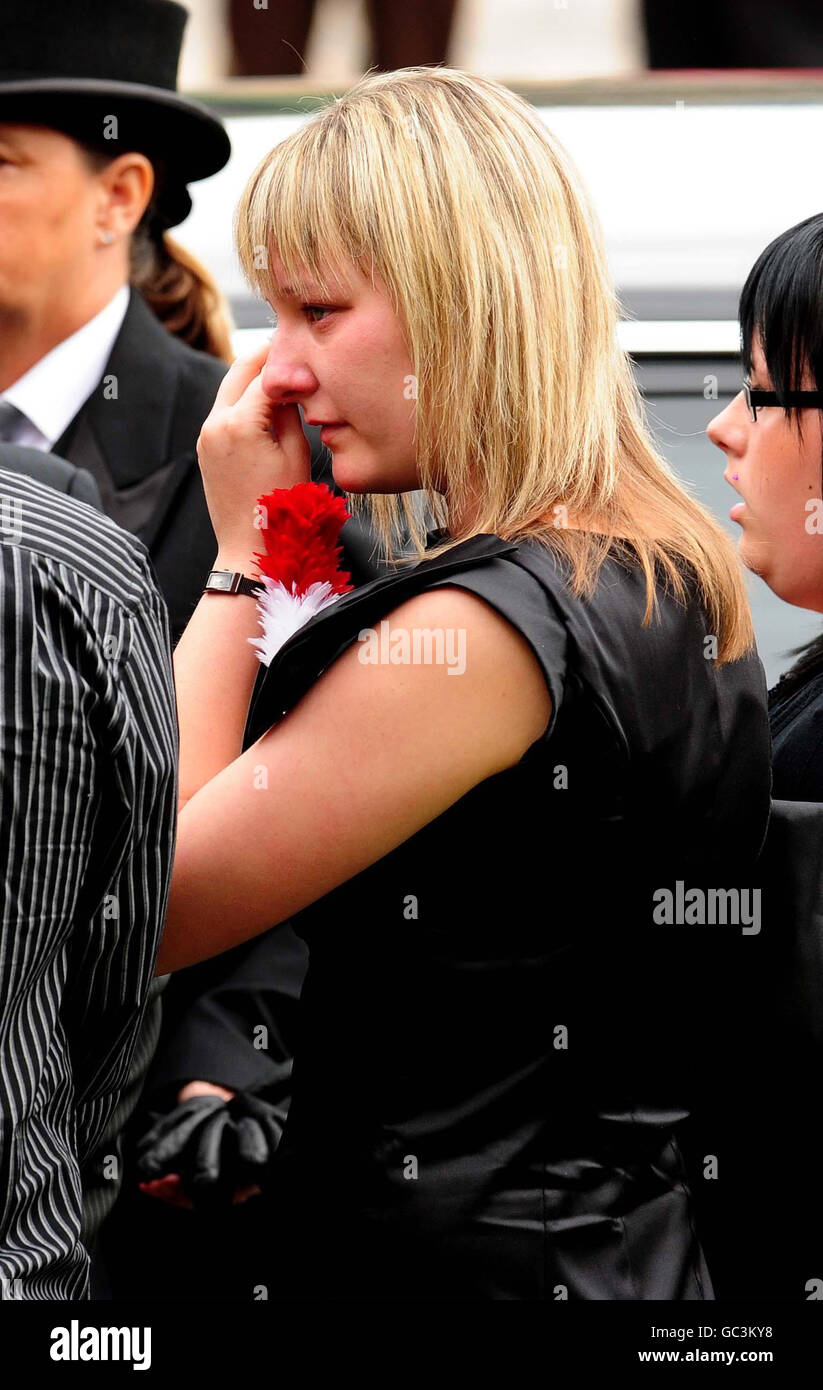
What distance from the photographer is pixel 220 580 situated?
5.83ft

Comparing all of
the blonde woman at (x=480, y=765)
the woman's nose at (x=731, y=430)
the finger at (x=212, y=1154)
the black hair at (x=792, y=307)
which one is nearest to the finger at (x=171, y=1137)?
the finger at (x=212, y=1154)

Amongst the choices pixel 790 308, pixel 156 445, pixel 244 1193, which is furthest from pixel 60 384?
pixel 790 308

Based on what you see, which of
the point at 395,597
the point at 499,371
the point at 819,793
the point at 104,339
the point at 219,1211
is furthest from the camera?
the point at 104,339

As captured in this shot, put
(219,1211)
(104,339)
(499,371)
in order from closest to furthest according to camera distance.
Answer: (499,371), (219,1211), (104,339)

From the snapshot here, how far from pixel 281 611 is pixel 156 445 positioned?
123 centimetres

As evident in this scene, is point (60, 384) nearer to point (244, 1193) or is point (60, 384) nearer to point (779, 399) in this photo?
point (244, 1193)

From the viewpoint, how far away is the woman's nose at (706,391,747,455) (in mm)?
1784

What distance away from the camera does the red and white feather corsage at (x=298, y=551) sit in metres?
1.72

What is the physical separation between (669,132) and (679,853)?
1.94m

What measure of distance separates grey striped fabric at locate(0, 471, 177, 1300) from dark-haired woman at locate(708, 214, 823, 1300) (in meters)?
0.70

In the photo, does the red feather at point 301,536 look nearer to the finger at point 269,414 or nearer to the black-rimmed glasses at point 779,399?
the finger at point 269,414

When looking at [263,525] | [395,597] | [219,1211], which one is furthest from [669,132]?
[219,1211]

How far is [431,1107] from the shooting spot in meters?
1.51

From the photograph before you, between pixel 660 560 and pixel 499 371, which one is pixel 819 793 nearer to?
pixel 660 560
